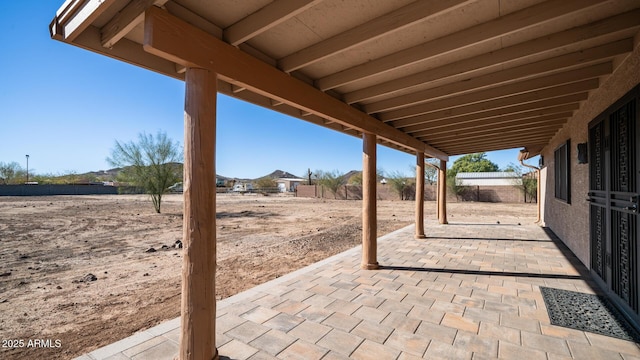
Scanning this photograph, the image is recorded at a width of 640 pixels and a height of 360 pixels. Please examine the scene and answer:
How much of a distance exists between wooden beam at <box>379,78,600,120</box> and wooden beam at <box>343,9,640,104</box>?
107cm

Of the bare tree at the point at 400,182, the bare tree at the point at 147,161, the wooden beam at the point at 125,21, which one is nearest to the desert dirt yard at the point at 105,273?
the wooden beam at the point at 125,21

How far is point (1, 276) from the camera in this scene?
15.1 feet

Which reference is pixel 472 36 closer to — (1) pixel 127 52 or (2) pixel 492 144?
(1) pixel 127 52

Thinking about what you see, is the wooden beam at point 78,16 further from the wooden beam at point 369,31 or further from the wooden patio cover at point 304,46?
the wooden beam at point 369,31

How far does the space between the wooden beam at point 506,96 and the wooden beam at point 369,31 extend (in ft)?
7.29

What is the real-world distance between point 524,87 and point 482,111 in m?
0.91

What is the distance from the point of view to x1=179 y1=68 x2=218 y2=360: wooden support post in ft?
6.25

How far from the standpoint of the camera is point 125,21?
1627 millimetres

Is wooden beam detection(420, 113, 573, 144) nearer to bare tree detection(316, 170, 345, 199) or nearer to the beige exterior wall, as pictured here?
the beige exterior wall

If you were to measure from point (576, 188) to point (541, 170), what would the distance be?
5.45 meters

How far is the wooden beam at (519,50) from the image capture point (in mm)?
2115

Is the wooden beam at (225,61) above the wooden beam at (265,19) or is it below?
below

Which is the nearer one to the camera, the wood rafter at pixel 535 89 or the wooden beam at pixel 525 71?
the wooden beam at pixel 525 71

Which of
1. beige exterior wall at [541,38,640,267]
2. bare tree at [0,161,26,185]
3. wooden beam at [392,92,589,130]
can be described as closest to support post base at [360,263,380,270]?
wooden beam at [392,92,589,130]
